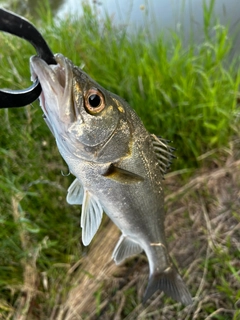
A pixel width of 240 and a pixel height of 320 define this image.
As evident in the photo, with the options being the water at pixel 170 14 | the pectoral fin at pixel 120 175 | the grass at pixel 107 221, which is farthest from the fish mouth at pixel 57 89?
the water at pixel 170 14

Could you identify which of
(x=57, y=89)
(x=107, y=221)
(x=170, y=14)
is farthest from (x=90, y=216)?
(x=170, y=14)

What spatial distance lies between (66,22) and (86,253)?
6.94 ft

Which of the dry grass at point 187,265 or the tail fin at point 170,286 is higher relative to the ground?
the tail fin at point 170,286

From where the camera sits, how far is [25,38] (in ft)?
3.15

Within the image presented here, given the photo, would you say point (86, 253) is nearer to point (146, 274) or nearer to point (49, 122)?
point (146, 274)

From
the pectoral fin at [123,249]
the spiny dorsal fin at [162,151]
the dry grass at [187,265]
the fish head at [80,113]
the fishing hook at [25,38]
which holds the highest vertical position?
the fishing hook at [25,38]

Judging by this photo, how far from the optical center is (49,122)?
121 centimetres

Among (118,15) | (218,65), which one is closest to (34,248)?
(218,65)

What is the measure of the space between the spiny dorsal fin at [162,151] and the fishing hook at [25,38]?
0.62m

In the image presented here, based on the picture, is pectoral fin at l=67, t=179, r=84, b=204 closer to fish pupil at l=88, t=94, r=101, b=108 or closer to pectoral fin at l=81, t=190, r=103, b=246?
pectoral fin at l=81, t=190, r=103, b=246

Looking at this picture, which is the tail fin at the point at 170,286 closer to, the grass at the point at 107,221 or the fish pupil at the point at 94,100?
the grass at the point at 107,221

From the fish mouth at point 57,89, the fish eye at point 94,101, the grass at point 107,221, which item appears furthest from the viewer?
the grass at point 107,221

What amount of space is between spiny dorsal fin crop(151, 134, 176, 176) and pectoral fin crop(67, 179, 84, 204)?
1.31 feet

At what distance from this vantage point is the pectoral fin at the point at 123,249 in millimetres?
1779
